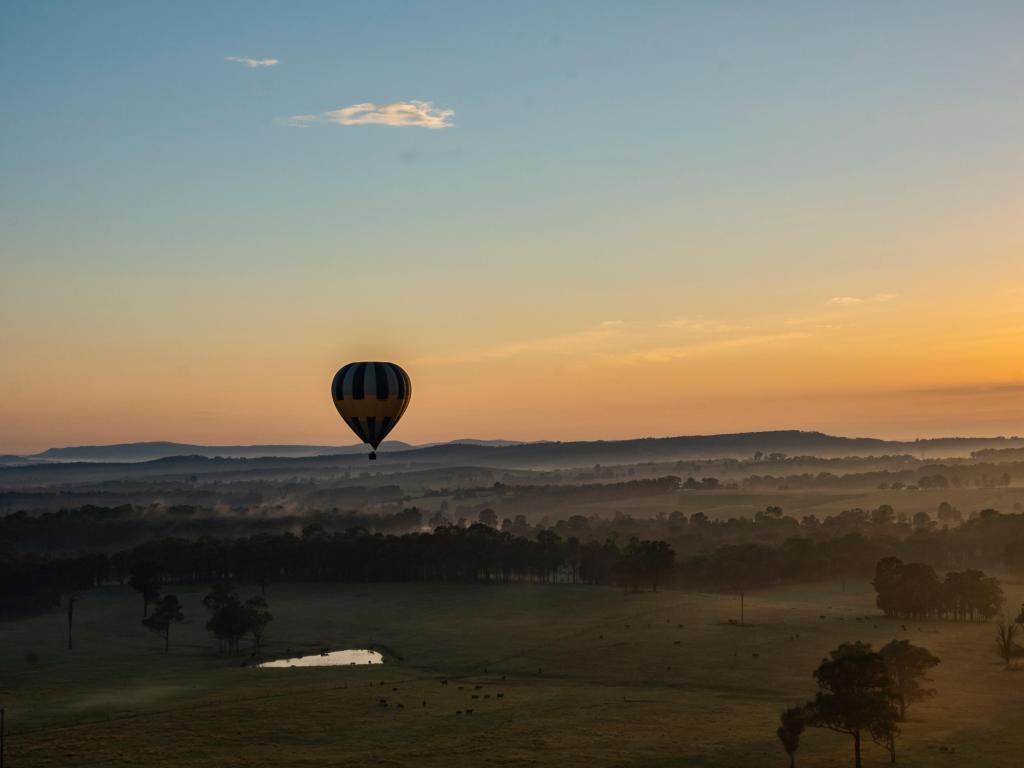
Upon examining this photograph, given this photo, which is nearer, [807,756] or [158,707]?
[807,756]

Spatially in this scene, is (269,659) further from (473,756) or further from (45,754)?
(473,756)

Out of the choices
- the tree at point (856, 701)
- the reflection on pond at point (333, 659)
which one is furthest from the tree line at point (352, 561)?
the tree at point (856, 701)

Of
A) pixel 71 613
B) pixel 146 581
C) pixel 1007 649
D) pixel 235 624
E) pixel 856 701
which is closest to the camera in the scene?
pixel 856 701

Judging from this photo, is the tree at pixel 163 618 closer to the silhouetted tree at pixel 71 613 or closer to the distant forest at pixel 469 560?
the silhouetted tree at pixel 71 613

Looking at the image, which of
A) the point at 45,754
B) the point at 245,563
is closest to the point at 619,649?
the point at 45,754

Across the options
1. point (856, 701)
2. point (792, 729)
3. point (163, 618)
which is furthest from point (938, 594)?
point (163, 618)

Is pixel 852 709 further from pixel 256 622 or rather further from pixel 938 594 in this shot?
pixel 256 622

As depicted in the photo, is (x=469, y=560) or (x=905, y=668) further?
(x=469, y=560)
